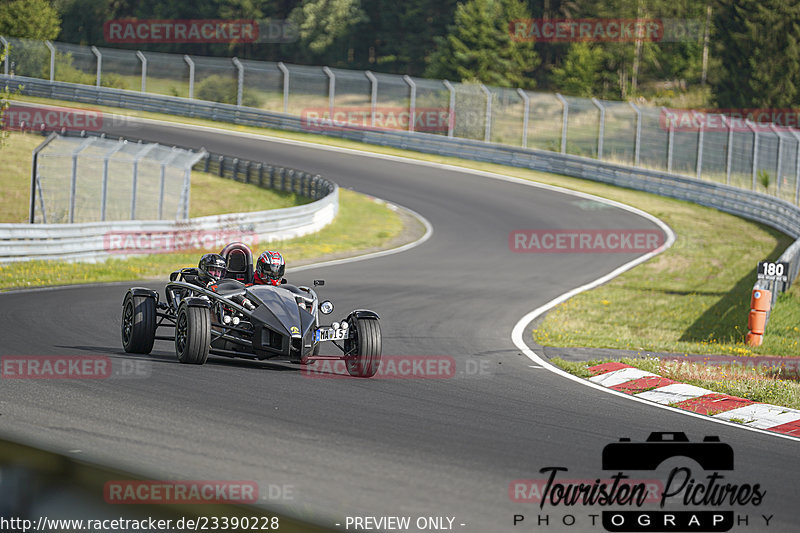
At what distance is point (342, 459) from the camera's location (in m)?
6.57

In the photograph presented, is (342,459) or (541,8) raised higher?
(541,8)

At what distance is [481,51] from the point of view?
7031 centimetres

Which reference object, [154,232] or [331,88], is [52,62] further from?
[154,232]

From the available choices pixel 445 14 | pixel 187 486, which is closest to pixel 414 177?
pixel 187 486

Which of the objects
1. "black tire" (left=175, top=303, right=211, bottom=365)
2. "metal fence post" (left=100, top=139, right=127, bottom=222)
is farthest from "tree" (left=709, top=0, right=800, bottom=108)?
"black tire" (left=175, top=303, right=211, bottom=365)

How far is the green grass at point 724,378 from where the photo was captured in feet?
33.6

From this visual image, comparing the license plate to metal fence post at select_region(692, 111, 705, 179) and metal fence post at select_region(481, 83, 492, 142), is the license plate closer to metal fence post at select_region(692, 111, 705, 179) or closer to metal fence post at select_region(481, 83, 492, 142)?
metal fence post at select_region(692, 111, 705, 179)

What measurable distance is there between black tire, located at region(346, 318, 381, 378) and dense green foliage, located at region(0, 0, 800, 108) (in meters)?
56.3

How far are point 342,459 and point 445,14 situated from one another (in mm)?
78297

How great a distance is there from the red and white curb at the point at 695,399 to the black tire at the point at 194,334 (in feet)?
14.3

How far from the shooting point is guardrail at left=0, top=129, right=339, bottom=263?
778 inches

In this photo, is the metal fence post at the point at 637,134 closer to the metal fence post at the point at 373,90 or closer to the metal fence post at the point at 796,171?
the metal fence post at the point at 796,171

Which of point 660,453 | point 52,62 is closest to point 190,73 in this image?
point 52,62

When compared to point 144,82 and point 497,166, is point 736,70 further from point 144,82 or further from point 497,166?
point 144,82
